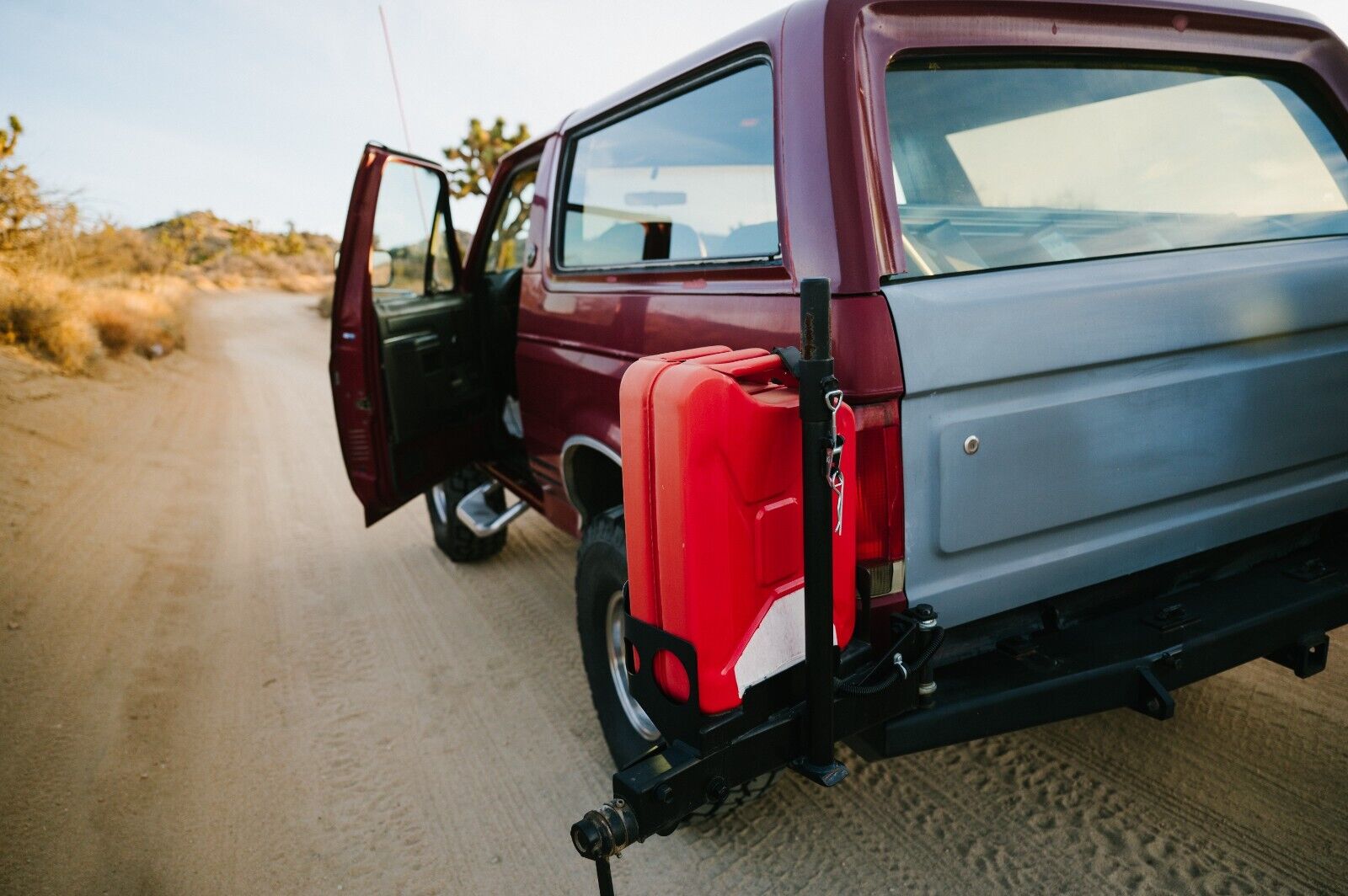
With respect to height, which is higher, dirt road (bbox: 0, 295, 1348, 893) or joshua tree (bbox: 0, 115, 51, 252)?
joshua tree (bbox: 0, 115, 51, 252)

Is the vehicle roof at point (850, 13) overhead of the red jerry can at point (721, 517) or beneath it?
overhead

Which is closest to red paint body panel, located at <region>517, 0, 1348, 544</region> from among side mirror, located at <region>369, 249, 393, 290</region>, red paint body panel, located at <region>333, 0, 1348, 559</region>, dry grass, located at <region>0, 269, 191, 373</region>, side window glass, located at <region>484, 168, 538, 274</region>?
red paint body panel, located at <region>333, 0, 1348, 559</region>

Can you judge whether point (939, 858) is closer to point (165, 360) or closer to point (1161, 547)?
point (1161, 547)

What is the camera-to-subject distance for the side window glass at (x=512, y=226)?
388 centimetres

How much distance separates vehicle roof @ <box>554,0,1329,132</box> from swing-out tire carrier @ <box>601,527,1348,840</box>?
1377 mm

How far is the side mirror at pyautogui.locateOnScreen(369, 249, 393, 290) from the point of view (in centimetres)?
367

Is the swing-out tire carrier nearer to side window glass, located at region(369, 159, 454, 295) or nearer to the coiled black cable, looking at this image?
the coiled black cable

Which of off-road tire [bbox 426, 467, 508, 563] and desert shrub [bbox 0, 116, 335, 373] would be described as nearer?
off-road tire [bbox 426, 467, 508, 563]

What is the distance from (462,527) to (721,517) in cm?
333

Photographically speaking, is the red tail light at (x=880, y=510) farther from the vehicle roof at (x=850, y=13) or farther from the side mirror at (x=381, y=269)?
the side mirror at (x=381, y=269)

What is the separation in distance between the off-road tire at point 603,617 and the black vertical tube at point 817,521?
31.9 inches

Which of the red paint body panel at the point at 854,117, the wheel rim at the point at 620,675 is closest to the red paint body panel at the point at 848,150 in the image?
the red paint body panel at the point at 854,117

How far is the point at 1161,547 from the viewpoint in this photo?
209cm

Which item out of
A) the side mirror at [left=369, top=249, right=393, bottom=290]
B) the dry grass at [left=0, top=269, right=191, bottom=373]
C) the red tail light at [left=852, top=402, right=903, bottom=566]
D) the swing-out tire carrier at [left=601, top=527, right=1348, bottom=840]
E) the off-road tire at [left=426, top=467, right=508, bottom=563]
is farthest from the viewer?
the dry grass at [left=0, top=269, right=191, bottom=373]
